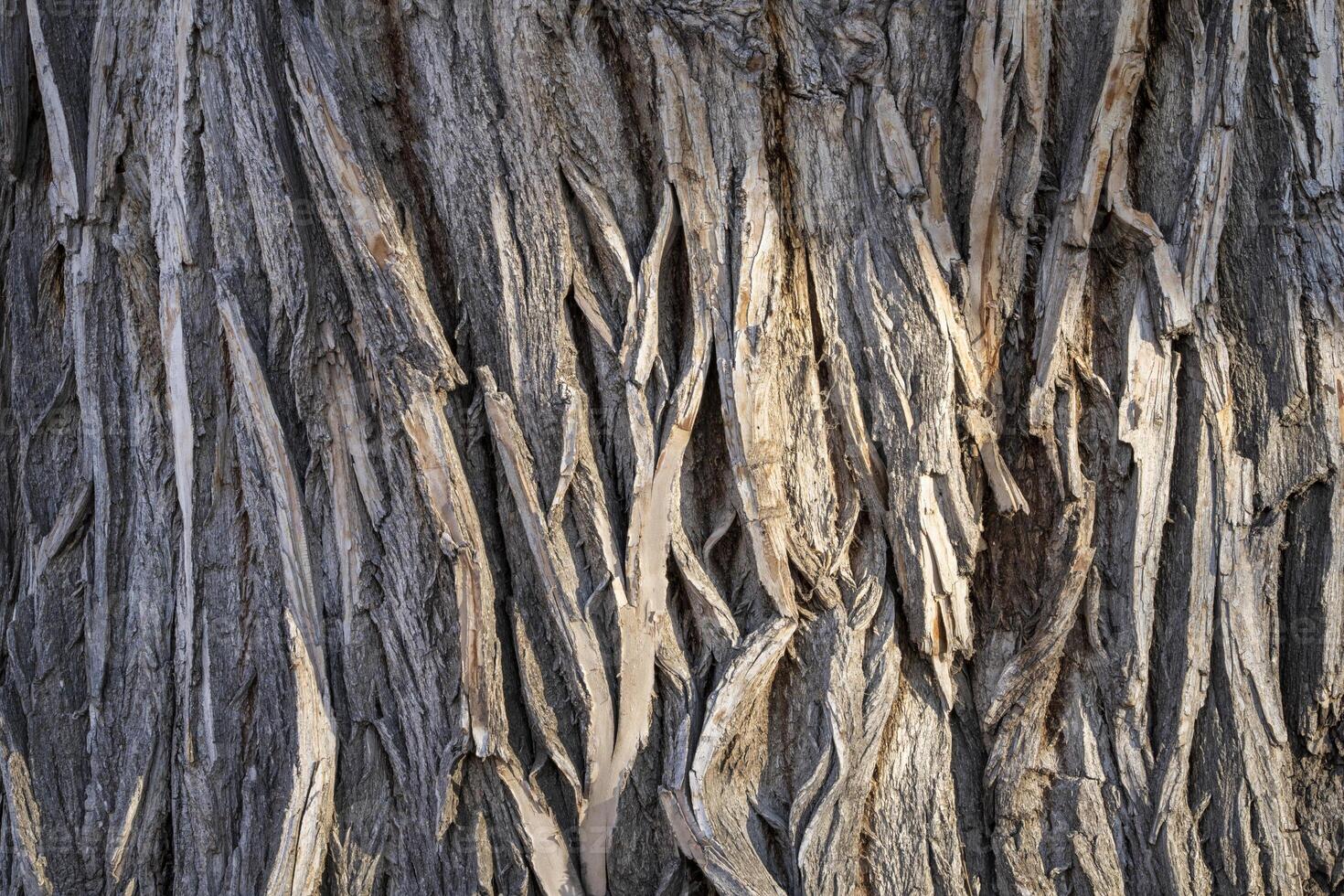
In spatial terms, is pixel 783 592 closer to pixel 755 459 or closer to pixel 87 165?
pixel 755 459

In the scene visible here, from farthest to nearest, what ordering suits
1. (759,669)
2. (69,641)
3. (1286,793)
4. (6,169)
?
(6,169) → (69,641) → (1286,793) → (759,669)

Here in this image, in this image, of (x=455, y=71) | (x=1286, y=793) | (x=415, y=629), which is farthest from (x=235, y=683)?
(x=1286, y=793)

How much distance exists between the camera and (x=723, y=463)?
200 cm

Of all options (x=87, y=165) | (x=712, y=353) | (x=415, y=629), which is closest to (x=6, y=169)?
(x=87, y=165)

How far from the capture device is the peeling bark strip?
191 cm

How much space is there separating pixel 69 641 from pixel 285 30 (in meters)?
1.34

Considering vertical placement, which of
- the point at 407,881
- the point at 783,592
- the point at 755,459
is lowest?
the point at 407,881

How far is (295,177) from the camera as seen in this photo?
6.75 ft

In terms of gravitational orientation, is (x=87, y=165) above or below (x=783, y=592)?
above

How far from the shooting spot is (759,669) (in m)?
1.89

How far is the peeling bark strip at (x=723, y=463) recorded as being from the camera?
6.27 feet

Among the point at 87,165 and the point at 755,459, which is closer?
the point at 755,459

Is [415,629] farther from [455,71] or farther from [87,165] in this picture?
[87,165]

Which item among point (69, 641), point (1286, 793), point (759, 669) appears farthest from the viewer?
point (69, 641)
